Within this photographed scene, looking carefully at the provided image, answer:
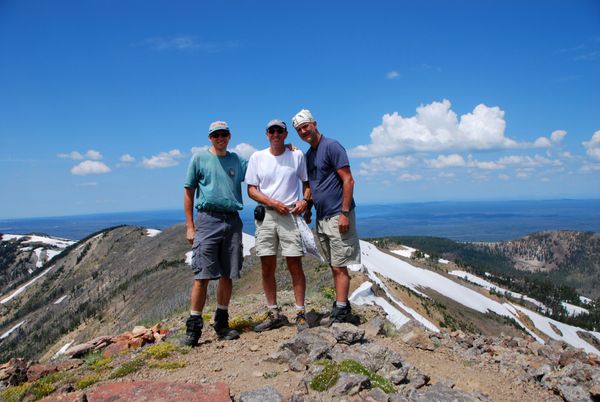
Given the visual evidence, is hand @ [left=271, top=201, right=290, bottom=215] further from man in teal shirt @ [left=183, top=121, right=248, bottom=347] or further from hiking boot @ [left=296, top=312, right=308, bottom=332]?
hiking boot @ [left=296, top=312, right=308, bottom=332]

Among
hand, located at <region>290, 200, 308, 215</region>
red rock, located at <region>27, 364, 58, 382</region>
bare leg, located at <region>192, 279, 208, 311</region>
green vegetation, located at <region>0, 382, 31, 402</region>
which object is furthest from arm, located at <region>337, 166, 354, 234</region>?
red rock, located at <region>27, 364, 58, 382</region>

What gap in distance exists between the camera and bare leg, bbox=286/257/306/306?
7.96 metres

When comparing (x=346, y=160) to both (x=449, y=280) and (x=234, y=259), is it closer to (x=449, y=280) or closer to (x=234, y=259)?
(x=234, y=259)

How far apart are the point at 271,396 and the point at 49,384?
13.8 ft

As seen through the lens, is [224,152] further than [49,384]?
Yes

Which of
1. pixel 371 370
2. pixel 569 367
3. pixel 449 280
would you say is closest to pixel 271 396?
pixel 371 370

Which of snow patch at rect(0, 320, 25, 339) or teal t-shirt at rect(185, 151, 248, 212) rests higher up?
teal t-shirt at rect(185, 151, 248, 212)

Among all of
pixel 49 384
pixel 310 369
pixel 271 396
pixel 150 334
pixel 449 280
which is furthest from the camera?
pixel 449 280

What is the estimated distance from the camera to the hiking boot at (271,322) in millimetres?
8507

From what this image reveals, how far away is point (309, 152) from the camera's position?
7.89 metres

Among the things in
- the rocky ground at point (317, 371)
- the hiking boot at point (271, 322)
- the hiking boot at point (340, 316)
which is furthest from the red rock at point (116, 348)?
the hiking boot at point (340, 316)

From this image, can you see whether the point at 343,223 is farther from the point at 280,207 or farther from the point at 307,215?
the point at 280,207

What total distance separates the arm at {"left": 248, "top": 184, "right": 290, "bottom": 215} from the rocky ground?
81.3 inches

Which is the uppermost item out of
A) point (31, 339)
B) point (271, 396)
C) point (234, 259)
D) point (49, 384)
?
point (234, 259)
